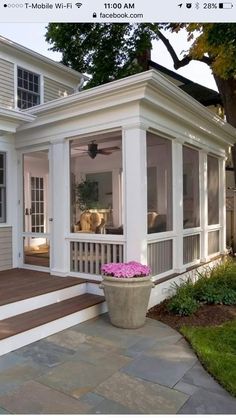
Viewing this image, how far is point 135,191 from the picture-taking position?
189 inches

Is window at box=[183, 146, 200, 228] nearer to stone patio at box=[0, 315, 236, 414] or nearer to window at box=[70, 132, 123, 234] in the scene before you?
window at box=[70, 132, 123, 234]

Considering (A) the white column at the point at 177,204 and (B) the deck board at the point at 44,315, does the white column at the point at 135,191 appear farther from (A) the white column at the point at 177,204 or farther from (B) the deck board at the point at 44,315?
(A) the white column at the point at 177,204

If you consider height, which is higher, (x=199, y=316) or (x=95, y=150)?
(x=95, y=150)

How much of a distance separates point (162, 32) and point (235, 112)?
156 inches

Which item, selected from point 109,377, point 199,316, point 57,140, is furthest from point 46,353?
point 57,140

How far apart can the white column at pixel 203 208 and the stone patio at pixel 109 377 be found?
3084mm

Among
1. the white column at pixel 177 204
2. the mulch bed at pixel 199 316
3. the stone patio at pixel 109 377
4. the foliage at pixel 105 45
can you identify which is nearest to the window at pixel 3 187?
the stone patio at pixel 109 377

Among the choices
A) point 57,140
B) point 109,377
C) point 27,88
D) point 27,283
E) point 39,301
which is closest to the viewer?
point 109,377

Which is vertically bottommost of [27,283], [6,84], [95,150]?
[27,283]

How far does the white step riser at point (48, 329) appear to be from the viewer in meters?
3.59

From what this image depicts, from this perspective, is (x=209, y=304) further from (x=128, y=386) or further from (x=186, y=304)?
(x=128, y=386)

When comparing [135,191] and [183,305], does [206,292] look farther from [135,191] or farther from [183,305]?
[135,191]

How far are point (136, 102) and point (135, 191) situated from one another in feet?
4.06

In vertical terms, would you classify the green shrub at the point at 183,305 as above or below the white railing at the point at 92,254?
below
